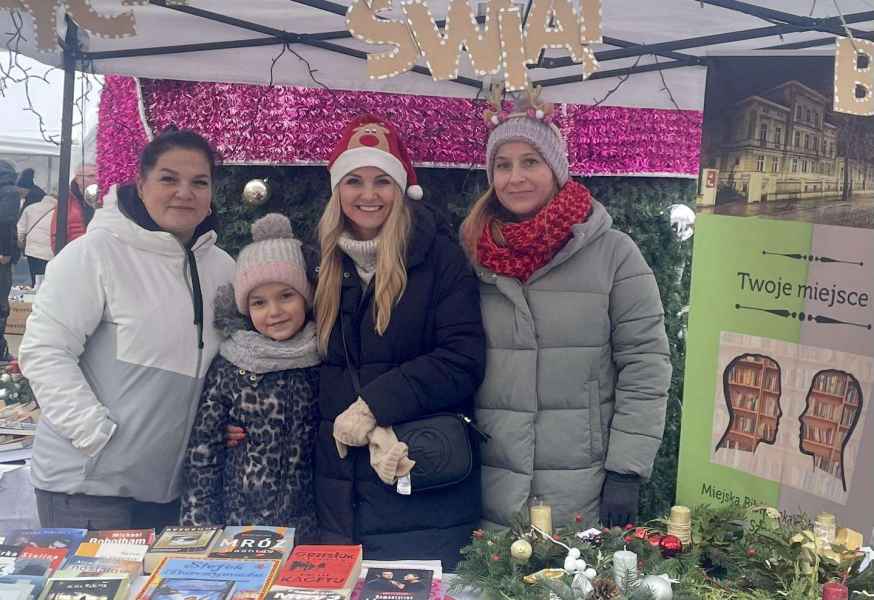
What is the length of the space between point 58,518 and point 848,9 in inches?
102

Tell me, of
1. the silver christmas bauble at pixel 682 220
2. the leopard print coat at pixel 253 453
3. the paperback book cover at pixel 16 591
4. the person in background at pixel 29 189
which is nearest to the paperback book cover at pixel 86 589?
the paperback book cover at pixel 16 591

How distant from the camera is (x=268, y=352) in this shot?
7.32 feet

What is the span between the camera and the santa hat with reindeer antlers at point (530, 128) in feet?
7.45

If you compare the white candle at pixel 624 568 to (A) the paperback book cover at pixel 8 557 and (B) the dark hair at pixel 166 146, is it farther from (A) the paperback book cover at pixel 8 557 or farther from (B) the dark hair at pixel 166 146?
(B) the dark hair at pixel 166 146

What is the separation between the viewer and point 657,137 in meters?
3.70

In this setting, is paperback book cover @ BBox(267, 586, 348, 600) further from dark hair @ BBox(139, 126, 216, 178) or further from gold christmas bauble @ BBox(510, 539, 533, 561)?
dark hair @ BBox(139, 126, 216, 178)

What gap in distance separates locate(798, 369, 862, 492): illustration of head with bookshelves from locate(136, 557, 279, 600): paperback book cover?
1.39 metres

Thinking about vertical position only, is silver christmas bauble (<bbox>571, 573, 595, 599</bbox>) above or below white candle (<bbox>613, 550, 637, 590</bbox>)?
below

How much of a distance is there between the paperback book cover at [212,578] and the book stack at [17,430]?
147cm

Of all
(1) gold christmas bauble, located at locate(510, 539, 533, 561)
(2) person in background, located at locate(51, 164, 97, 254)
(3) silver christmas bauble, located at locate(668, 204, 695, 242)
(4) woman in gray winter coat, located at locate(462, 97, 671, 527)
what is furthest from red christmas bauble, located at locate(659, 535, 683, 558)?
(3) silver christmas bauble, located at locate(668, 204, 695, 242)

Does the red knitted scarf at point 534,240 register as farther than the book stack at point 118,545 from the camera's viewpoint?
Yes

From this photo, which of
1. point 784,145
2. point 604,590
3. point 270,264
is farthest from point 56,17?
point 784,145

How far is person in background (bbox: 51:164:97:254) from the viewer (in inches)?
102

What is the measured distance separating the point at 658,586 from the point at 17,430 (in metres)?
2.52
